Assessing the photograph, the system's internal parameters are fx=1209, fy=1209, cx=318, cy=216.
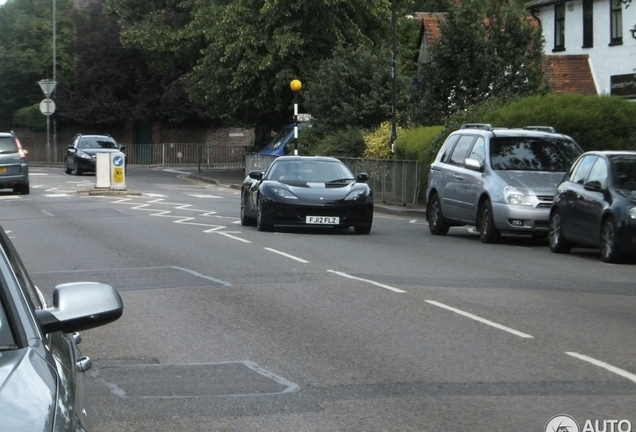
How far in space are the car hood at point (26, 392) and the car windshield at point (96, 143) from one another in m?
45.9

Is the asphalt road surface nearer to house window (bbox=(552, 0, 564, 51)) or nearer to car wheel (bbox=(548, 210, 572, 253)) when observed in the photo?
car wheel (bbox=(548, 210, 572, 253))

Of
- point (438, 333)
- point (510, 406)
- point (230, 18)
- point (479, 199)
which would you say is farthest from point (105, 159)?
point (510, 406)

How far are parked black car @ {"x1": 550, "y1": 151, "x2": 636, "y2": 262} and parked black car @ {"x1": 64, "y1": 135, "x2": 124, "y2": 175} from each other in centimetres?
3156

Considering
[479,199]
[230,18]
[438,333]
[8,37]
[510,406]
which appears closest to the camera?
[510,406]

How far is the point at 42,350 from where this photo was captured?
3848 mm

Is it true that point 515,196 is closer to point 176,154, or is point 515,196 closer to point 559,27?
point 559,27

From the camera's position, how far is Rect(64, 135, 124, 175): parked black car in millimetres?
47987

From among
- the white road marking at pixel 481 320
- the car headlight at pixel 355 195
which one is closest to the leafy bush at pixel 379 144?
the car headlight at pixel 355 195

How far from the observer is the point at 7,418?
10.3 ft

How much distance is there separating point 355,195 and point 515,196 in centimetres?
295

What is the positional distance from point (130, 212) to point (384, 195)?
7.46 meters

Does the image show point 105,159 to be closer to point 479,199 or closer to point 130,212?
point 130,212

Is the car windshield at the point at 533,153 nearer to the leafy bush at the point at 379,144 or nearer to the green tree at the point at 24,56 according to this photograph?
the leafy bush at the point at 379,144

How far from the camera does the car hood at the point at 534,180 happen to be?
1969 cm
